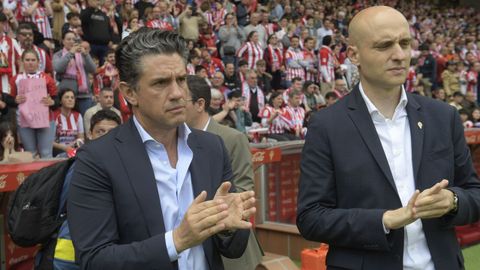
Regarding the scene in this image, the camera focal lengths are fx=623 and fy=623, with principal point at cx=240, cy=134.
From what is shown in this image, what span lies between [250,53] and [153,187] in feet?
40.6

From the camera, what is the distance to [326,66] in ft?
51.9

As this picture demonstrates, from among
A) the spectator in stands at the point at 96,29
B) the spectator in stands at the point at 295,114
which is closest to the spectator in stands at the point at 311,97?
the spectator in stands at the point at 295,114

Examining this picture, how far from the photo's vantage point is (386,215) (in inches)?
86.7

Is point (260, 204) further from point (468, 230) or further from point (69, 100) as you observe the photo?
point (69, 100)

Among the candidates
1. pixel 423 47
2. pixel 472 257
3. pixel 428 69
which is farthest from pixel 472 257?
pixel 423 47

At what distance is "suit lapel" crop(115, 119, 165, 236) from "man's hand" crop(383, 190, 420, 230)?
0.79 m

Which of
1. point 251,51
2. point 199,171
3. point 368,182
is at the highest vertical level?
point 251,51

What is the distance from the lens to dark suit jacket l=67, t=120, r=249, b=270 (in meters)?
1.91

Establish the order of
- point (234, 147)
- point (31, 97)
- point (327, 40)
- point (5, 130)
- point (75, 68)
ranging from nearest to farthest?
point (234, 147) → point (5, 130) → point (31, 97) → point (75, 68) → point (327, 40)

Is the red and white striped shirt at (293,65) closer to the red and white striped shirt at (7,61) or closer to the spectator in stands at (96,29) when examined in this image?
the spectator in stands at (96,29)

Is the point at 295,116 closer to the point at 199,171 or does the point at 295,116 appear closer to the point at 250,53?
the point at 250,53

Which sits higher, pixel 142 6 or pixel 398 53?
pixel 142 6

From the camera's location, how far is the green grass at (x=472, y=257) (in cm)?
625

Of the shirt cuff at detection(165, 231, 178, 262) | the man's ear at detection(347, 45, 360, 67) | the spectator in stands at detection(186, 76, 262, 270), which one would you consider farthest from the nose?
the spectator in stands at detection(186, 76, 262, 270)
